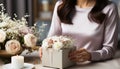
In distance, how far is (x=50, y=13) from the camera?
2.83 meters

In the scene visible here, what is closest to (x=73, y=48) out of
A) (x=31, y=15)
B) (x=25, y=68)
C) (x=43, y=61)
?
(x=43, y=61)

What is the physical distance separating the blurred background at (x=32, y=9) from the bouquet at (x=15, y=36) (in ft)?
3.04

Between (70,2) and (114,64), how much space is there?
63 centimetres

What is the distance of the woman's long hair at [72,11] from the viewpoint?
1834 millimetres

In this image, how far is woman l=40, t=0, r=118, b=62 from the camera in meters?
1.81

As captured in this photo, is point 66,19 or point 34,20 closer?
point 66,19

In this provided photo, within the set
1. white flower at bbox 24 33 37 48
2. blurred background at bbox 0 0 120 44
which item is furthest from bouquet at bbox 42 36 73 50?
blurred background at bbox 0 0 120 44

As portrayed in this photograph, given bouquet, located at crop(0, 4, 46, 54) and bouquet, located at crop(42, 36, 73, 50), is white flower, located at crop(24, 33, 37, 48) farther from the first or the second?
bouquet, located at crop(42, 36, 73, 50)

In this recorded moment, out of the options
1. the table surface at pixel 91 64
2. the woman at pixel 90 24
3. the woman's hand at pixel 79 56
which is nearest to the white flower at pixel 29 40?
the table surface at pixel 91 64

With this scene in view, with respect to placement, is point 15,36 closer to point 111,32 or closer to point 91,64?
point 91,64

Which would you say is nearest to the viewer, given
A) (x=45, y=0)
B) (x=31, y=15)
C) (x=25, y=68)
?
(x=25, y=68)

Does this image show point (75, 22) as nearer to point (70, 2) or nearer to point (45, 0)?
point (70, 2)

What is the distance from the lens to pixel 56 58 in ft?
4.85

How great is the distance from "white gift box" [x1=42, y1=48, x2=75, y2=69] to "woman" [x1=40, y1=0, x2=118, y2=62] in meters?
0.25
